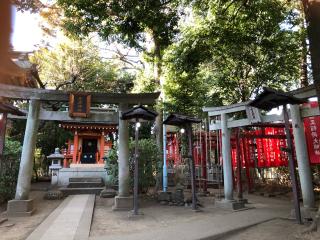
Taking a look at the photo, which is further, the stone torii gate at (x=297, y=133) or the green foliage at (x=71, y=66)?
the green foliage at (x=71, y=66)

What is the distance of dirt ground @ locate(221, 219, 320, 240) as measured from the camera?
21.8 ft

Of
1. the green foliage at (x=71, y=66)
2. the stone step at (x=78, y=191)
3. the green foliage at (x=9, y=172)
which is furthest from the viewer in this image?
the green foliage at (x=71, y=66)

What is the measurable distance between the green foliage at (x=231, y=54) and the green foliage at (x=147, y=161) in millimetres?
2310

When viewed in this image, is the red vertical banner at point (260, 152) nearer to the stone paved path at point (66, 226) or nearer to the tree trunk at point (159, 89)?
the tree trunk at point (159, 89)

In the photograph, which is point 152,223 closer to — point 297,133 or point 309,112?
point 297,133

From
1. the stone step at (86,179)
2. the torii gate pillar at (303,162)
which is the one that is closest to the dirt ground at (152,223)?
the torii gate pillar at (303,162)

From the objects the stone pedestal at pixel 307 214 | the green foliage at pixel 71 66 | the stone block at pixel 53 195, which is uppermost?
the green foliage at pixel 71 66

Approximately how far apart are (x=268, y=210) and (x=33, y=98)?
9231 millimetres

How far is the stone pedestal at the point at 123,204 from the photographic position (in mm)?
10680

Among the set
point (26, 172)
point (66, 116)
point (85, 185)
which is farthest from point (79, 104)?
point (85, 185)

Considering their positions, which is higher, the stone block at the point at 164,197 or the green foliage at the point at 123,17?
the green foliage at the point at 123,17

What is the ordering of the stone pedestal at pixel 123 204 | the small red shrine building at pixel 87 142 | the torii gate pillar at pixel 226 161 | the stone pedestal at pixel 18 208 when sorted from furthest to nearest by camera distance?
the small red shrine building at pixel 87 142 < the torii gate pillar at pixel 226 161 < the stone pedestal at pixel 123 204 < the stone pedestal at pixel 18 208

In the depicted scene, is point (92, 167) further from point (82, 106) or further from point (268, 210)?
point (268, 210)

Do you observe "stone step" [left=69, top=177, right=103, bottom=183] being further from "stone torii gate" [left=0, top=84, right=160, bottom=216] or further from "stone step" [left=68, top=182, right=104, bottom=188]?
"stone torii gate" [left=0, top=84, right=160, bottom=216]
